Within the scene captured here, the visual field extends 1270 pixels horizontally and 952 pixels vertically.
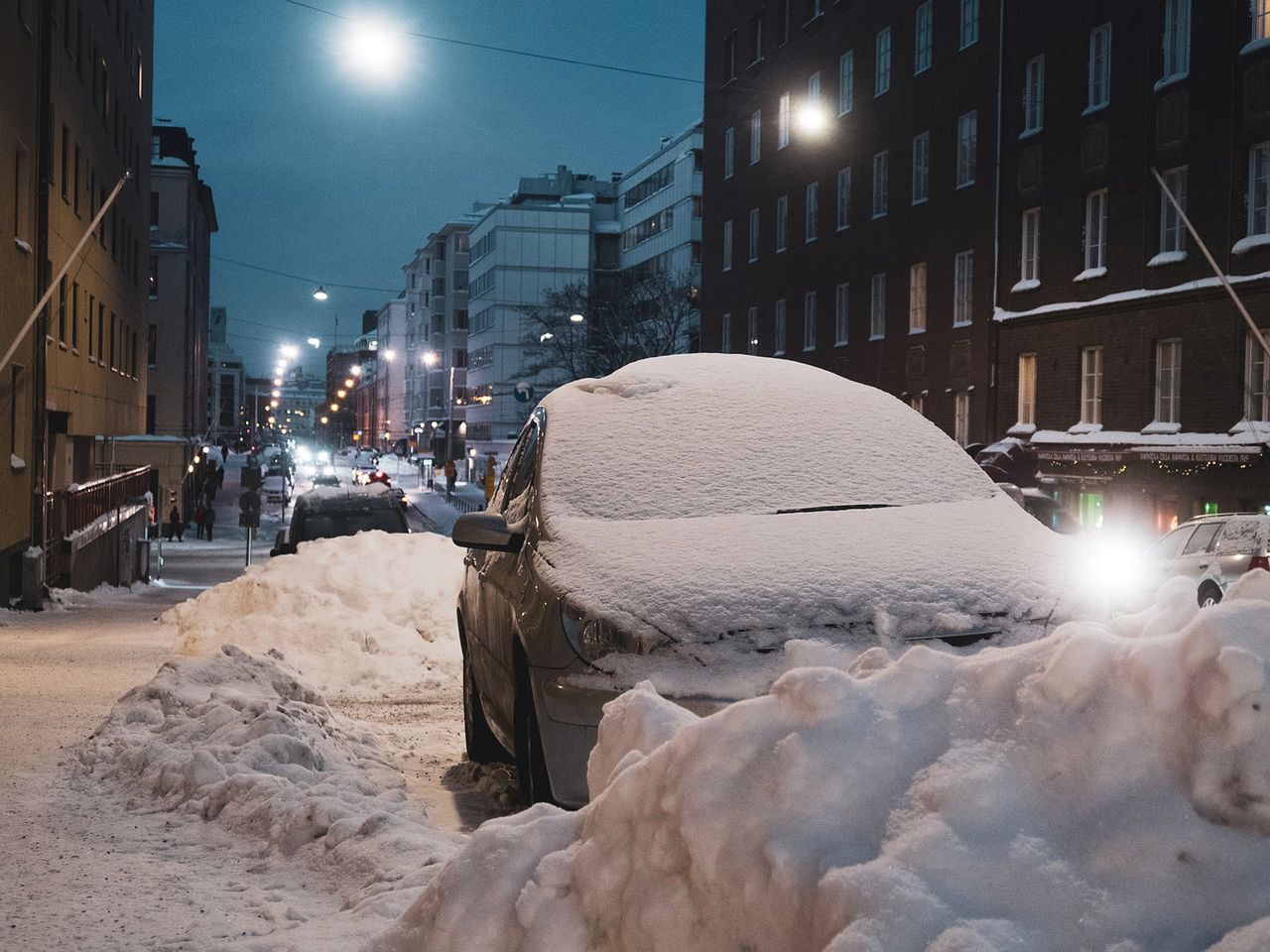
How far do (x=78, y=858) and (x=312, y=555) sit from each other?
8835mm

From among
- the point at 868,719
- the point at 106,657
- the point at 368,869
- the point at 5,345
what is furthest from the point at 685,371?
the point at 5,345

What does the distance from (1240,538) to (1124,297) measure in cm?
1614

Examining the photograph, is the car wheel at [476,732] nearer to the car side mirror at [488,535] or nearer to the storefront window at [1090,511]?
the car side mirror at [488,535]

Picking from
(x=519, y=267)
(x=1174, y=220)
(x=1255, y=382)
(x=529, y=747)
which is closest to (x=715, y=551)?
(x=529, y=747)

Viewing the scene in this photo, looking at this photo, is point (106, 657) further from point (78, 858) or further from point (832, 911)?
point (832, 911)

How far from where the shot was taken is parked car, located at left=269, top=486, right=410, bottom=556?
19.7m

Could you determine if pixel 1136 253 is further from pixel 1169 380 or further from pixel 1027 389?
pixel 1027 389

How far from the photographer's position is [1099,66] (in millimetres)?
34781

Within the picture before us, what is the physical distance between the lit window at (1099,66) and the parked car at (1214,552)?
58.3 ft

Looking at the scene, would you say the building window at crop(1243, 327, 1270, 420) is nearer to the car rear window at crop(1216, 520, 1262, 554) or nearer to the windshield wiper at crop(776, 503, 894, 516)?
the car rear window at crop(1216, 520, 1262, 554)

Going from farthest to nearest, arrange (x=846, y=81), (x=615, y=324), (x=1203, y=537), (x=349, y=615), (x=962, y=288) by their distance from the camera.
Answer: (x=615, y=324) < (x=846, y=81) < (x=962, y=288) < (x=1203, y=537) < (x=349, y=615)

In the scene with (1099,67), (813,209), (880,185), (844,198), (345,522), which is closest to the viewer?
(345,522)

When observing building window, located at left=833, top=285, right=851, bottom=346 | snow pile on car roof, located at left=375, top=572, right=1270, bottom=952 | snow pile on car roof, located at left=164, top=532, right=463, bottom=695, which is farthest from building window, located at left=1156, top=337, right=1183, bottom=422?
snow pile on car roof, located at left=375, top=572, right=1270, bottom=952

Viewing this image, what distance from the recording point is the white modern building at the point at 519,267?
111125 mm
